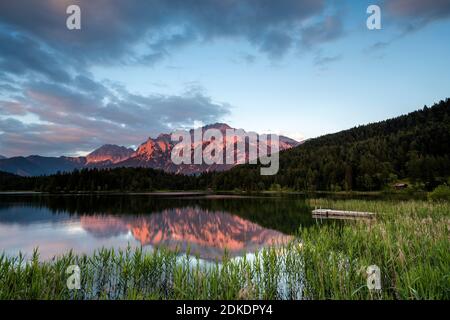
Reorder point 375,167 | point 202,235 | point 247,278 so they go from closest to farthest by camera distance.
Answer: point 247,278
point 202,235
point 375,167

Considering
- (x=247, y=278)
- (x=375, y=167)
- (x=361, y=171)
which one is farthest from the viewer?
(x=361, y=171)

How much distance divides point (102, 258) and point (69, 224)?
31862 millimetres

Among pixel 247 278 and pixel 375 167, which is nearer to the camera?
pixel 247 278

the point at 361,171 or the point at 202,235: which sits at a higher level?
the point at 361,171

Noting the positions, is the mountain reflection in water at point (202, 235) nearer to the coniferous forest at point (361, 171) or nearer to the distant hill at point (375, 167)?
the coniferous forest at point (361, 171)

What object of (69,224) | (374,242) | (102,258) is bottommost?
(69,224)

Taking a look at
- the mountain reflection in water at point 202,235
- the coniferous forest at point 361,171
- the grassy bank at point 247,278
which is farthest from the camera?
the coniferous forest at point 361,171

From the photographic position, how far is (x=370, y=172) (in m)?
136

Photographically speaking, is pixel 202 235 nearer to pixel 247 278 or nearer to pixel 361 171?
pixel 247 278

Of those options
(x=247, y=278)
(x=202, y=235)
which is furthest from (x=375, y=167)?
(x=247, y=278)

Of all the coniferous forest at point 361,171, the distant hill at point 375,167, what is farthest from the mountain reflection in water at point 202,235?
the distant hill at point 375,167

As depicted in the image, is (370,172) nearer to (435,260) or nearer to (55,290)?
(435,260)
